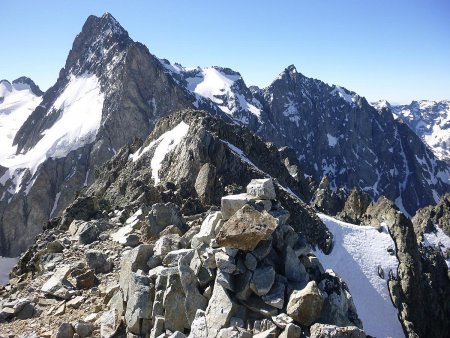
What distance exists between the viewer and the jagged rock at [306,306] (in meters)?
10.2

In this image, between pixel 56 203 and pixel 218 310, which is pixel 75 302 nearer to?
pixel 218 310

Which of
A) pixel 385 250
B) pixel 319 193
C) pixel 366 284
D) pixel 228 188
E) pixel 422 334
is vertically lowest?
pixel 422 334

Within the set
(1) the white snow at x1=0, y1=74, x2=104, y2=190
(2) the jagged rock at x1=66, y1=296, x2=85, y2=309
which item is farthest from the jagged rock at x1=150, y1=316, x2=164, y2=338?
(1) the white snow at x1=0, y1=74, x2=104, y2=190

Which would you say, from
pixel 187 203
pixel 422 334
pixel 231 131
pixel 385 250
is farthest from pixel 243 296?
pixel 231 131

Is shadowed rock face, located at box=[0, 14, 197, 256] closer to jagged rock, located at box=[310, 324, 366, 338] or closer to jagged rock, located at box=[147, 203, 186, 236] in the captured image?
jagged rock, located at box=[147, 203, 186, 236]

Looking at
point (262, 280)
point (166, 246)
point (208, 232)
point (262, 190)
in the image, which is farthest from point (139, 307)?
point (262, 190)

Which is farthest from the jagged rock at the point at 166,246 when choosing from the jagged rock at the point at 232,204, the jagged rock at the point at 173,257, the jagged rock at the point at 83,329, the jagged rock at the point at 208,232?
the jagged rock at the point at 83,329

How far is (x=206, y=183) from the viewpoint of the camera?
4894 centimetres

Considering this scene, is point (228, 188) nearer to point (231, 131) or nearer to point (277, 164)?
point (231, 131)

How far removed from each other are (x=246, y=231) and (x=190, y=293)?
2536 millimetres

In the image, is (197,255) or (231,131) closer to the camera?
(197,255)

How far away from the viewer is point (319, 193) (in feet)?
349

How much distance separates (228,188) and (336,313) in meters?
37.8

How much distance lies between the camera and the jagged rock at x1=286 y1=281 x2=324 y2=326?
10211mm
